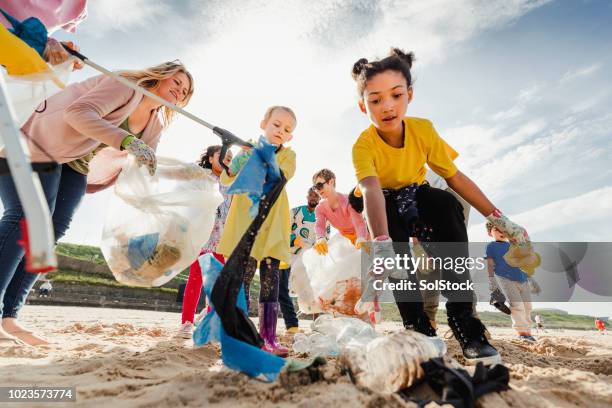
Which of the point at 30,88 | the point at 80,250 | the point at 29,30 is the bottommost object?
the point at 80,250

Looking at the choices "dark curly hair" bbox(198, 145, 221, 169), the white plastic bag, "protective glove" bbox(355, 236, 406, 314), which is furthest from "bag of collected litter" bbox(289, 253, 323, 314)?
the white plastic bag

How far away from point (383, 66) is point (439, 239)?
3.68ft

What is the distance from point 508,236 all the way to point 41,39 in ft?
8.99

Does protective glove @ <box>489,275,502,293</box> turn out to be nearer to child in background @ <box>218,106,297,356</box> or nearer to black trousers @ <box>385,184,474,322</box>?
black trousers @ <box>385,184,474,322</box>

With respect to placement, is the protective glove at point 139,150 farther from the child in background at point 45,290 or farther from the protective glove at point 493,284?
the child in background at point 45,290

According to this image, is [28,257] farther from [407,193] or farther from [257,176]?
[407,193]

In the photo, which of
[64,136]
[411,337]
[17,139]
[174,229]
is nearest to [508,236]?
[411,337]

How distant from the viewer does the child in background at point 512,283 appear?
4.50 meters

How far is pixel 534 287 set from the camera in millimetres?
4941

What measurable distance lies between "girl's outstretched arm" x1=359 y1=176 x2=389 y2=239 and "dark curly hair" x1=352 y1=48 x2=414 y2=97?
65 cm

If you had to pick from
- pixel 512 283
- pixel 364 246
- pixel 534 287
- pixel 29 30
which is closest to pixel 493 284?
pixel 512 283

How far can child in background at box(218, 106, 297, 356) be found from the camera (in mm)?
2332

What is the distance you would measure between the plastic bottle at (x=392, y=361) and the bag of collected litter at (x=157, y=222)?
1.11 m

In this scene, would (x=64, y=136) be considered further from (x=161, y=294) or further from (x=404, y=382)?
(x=161, y=294)
